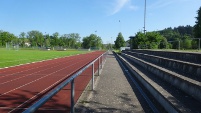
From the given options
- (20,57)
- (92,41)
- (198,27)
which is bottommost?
(20,57)

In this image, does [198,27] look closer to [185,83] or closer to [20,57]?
[20,57]

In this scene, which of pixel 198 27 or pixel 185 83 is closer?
pixel 185 83

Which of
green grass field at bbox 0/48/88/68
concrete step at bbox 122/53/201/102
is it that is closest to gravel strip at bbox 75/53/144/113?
concrete step at bbox 122/53/201/102

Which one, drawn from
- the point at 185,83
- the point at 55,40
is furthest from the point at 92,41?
the point at 185,83

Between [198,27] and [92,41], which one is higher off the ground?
[198,27]

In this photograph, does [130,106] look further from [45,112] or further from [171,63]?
[171,63]

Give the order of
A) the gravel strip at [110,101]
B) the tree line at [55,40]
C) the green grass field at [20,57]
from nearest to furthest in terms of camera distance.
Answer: the gravel strip at [110,101], the green grass field at [20,57], the tree line at [55,40]

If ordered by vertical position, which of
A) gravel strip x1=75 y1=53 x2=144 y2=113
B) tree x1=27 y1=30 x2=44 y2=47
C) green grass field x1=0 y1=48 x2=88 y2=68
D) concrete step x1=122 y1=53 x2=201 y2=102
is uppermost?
tree x1=27 y1=30 x2=44 y2=47

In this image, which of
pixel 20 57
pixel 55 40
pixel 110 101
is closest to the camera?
pixel 110 101

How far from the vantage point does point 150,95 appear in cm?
886

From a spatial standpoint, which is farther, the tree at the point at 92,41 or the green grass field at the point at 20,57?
the tree at the point at 92,41

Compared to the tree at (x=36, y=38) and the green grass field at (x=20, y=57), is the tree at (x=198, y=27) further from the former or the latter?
the tree at (x=36, y=38)

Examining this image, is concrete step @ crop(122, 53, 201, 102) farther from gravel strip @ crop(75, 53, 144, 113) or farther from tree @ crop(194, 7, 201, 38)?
tree @ crop(194, 7, 201, 38)

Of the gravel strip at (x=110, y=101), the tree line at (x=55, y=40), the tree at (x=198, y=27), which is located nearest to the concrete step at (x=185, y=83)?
the gravel strip at (x=110, y=101)
